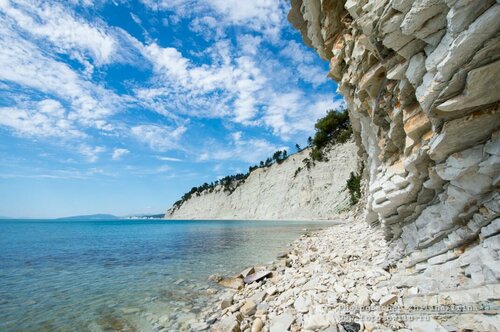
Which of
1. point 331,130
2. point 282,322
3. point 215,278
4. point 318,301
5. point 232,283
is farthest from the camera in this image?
point 331,130

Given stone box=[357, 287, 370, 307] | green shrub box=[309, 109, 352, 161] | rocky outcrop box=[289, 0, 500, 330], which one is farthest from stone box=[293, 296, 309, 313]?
green shrub box=[309, 109, 352, 161]

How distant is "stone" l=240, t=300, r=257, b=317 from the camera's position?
22.6ft

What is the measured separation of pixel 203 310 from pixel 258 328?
9.92 ft

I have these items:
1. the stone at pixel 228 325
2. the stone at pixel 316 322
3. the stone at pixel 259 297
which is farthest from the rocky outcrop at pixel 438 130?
the stone at pixel 228 325

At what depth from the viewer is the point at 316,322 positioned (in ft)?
16.9

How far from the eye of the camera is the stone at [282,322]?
17.9 feet

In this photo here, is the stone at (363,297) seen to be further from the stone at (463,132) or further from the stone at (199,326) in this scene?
the stone at (199,326)

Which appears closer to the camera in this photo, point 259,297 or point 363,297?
point 363,297

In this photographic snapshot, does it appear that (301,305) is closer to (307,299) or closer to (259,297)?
(307,299)

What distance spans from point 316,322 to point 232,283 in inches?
236

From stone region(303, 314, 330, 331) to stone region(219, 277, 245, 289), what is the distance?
202 inches

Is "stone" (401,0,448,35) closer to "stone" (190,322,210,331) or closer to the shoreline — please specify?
the shoreline

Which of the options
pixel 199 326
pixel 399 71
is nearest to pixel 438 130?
pixel 399 71

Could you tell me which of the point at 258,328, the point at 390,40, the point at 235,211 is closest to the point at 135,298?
the point at 258,328
